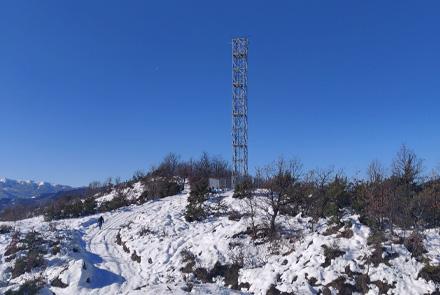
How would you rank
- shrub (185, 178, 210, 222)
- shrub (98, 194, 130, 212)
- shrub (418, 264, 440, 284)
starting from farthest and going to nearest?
1. shrub (98, 194, 130, 212)
2. shrub (185, 178, 210, 222)
3. shrub (418, 264, 440, 284)

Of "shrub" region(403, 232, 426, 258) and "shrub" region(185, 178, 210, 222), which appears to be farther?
"shrub" region(185, 178, 210, 222)

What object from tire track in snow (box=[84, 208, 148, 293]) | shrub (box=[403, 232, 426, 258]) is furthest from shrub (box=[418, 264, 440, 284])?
tire track in snow (box=[84, 208, 148, 293])

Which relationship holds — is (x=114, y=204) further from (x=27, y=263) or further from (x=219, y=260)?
(x=219, y=260)

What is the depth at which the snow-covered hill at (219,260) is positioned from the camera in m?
17.0

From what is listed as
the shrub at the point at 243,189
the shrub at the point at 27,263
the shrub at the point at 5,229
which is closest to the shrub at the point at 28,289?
the shrub at the point at 27,263

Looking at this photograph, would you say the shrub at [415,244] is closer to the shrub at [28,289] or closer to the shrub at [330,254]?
the shrub at [330,254]

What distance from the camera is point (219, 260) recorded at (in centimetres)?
2300

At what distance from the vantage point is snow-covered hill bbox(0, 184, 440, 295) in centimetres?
1703

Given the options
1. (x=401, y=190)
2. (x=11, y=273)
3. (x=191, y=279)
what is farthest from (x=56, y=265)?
(x=401, y=190)

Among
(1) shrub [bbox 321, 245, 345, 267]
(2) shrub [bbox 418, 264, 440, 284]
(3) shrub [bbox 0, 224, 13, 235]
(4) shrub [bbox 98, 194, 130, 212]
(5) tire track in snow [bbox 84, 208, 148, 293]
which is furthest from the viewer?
(4) shrub [bbox 98, 194, 130, 212]

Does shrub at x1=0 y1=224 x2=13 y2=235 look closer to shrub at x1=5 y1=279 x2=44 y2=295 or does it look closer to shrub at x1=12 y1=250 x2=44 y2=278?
shrub at x1=12 y1=250 x2=44 y2=278

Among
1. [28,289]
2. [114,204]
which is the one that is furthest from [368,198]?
[114,204]

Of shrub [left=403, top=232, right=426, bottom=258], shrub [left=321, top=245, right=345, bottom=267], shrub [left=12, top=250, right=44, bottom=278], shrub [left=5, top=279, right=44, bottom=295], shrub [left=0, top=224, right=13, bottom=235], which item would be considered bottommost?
shrub [left=5, top=279, right=44, bottom=295]

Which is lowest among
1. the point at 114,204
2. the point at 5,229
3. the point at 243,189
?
the point at 5,229
